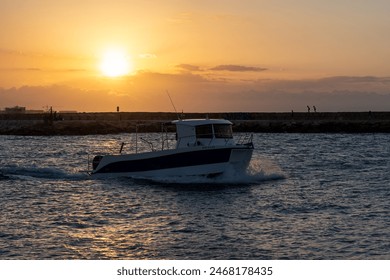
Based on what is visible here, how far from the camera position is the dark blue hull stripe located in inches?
1323

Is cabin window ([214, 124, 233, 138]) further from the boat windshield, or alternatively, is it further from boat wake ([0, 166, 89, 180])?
boat wake ([0, 166, 89, 180])

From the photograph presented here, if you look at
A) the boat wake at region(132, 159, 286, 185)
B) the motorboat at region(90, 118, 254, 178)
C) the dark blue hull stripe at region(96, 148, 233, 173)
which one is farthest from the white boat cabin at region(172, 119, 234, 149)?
the boat wake at region(132, 159, 286, 185)

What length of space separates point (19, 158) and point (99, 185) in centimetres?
2143

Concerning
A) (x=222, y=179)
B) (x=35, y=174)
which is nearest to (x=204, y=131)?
(x=222, y=179)

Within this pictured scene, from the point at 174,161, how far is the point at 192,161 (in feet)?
3.75

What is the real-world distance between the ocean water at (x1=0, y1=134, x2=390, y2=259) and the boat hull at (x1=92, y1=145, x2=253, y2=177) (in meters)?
0.49

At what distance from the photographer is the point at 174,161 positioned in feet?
114

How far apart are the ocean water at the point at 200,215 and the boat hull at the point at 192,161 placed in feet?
1.60

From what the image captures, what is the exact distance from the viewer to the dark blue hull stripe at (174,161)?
33.6 m

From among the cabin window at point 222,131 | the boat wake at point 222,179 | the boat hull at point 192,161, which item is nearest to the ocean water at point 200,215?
the boat wake at point 222,179

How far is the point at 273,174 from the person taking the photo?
38625 millimetres

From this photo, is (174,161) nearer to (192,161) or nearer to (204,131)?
(192,161)
